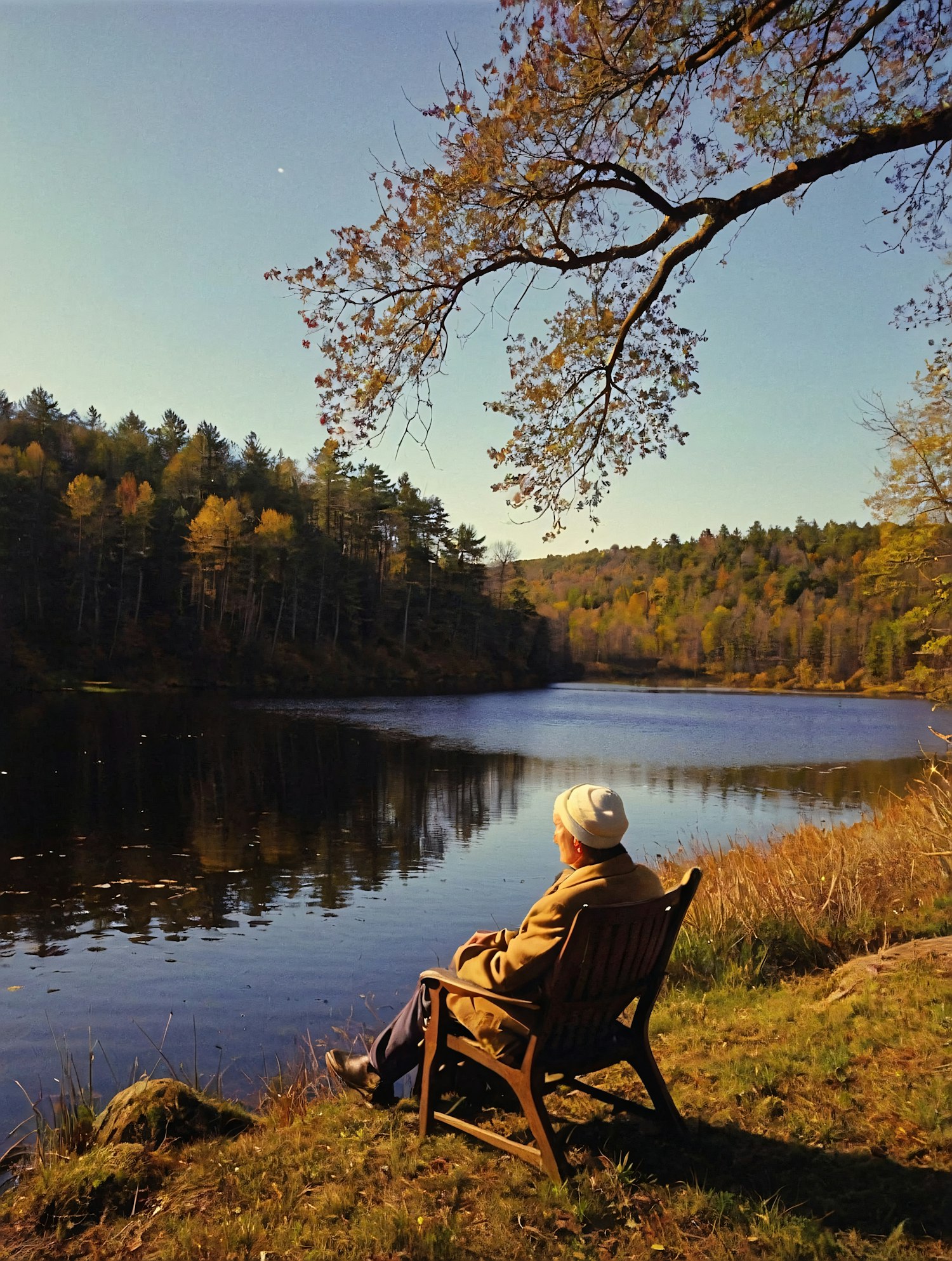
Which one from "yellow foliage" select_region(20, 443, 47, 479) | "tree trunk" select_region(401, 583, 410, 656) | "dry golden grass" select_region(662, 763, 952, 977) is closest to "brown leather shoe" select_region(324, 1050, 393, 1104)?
"dry golden grass" select_region(662, 763, 952, 977)

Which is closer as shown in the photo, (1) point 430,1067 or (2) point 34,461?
(1) point 430,1067

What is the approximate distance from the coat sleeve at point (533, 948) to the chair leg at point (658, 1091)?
805 mm

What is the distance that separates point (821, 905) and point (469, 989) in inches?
201

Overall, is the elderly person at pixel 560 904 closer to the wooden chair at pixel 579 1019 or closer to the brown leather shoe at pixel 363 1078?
the wooden chair at pixel 579 1019

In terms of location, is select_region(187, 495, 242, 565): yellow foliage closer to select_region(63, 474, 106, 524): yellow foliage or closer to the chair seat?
select_region(63, 474, 106, 524): yellow foliage

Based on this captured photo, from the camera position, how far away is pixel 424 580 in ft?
294

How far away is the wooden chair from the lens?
3566mm

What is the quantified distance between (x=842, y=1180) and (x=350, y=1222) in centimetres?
200

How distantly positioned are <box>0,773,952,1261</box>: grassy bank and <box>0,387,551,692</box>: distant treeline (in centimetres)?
4849

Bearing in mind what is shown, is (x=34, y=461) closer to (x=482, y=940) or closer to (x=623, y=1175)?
(x=482, y=940)

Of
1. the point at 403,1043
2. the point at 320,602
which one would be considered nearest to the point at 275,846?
the point at 403,1043

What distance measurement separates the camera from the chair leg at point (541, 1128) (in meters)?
3.62

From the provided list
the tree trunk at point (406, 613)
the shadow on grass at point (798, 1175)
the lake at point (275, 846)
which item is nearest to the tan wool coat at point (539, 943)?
the shadow on grass at point (798, 1175)

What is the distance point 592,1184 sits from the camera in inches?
142
